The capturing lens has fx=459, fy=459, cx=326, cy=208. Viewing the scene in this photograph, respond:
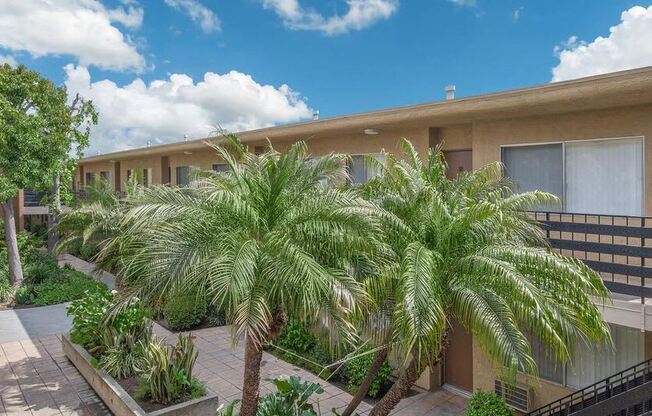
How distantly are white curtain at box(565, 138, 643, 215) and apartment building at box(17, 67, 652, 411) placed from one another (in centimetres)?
2

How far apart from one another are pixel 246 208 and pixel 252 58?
410 inches

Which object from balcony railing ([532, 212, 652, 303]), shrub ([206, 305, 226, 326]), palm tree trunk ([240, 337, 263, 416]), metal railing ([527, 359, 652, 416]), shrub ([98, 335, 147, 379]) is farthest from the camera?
shrub ([206, 305, 226, 326])

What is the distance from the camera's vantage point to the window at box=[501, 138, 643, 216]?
766cm

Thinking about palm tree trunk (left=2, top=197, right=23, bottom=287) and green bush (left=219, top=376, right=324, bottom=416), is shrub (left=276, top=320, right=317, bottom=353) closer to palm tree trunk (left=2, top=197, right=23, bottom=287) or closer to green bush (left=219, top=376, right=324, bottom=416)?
green bush (left=219, top=376, right=324, bottom=416)

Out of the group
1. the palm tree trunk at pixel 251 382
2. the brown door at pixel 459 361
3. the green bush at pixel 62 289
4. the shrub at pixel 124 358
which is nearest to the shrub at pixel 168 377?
the shrub at pixel 124 358

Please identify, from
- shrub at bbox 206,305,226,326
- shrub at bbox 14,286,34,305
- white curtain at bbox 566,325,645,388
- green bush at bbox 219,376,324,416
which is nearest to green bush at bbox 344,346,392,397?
green bush at bbox 219,376,324,416

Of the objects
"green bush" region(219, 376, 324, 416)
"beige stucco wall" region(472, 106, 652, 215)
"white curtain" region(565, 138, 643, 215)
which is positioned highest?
"beige stucco wall" region(472, 106, 652, 215)

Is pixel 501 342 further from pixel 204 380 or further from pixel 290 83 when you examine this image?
pixel 290 83

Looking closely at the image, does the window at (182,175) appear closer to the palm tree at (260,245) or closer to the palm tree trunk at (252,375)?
the palm tree at (260,245)

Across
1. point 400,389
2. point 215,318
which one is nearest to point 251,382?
point 400,389

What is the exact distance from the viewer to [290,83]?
1883cm

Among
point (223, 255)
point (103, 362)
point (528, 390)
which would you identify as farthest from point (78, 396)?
point (528, 390)

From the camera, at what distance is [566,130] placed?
830 centimetres

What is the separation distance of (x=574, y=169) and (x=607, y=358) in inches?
130
